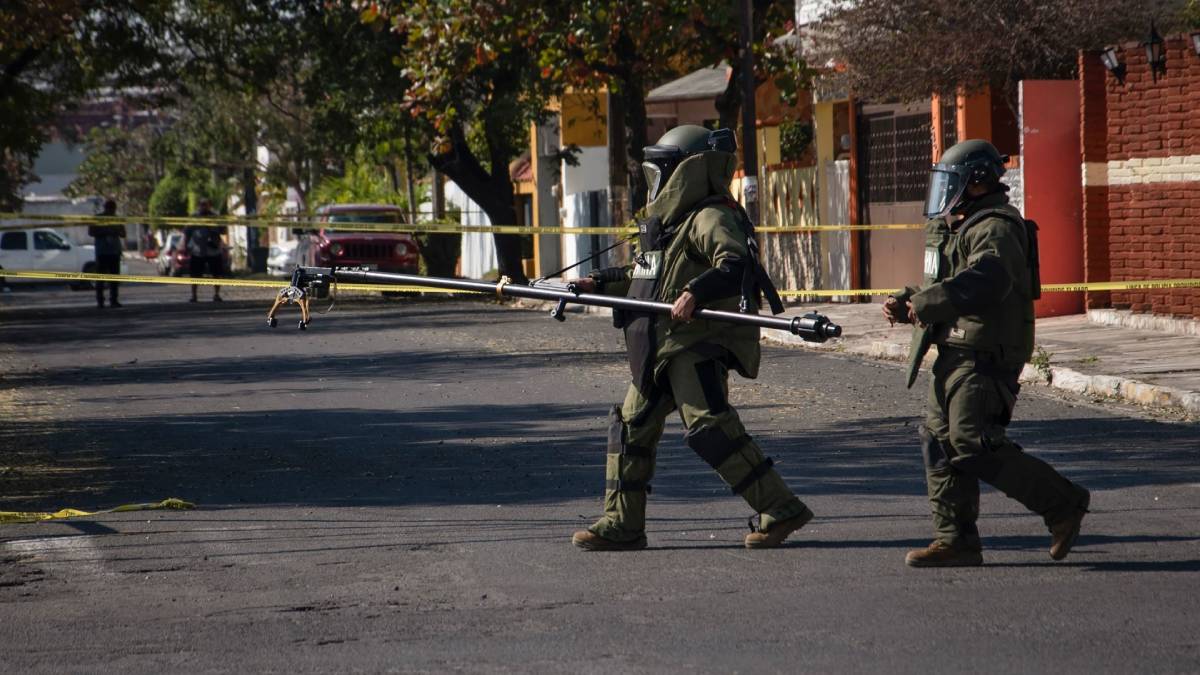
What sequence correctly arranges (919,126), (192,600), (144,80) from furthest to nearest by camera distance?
(144,80)
(919,126)
(192,600)

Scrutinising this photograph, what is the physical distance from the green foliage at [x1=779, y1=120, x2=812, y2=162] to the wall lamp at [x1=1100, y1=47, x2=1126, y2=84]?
10.3 meters

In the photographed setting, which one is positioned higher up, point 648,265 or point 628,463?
point 648,265

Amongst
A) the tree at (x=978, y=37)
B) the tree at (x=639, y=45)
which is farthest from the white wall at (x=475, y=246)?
the tree at (x=978, y=37)

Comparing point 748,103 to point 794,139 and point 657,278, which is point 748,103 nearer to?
point 794,139

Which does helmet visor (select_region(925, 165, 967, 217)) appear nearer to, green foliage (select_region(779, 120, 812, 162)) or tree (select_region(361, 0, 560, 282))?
tree (select_region(361, 0, 560, 282))

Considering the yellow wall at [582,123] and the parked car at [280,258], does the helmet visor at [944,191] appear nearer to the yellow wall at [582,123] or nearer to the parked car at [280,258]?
the yellow wall at [582,123]

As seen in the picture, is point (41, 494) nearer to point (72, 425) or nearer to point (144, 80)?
point (72, 425)

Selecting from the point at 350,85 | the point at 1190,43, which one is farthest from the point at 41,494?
the point at 350,85

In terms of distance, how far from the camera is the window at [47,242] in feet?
163

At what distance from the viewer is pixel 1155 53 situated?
17.4m

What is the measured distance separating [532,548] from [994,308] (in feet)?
6.98

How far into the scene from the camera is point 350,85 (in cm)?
3091

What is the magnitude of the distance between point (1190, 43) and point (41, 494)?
12.1 m

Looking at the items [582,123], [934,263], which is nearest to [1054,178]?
[934,263]
